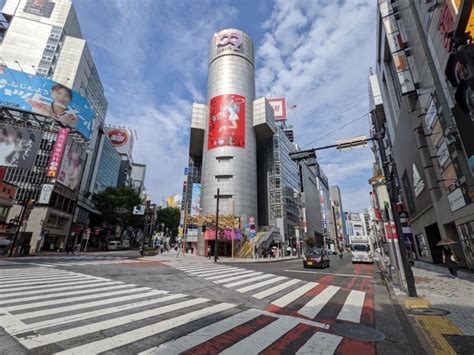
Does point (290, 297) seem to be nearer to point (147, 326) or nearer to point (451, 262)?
point (147, 326)

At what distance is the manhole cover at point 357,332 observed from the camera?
4512 mm

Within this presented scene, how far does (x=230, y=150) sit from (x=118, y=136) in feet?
171

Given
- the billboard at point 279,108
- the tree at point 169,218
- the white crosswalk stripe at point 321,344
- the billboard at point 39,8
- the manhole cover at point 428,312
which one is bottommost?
the white crosswalk stripe at point 321,344

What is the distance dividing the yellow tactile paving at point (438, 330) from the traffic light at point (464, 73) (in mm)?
3844

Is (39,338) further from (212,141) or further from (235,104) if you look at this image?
(235,104)

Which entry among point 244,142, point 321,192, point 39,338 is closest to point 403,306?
point 39,338

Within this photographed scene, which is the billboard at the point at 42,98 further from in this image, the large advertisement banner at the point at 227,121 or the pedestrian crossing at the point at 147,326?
the pedestrian crossing at the point at 147,326

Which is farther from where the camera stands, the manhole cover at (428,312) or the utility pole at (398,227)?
the utility pole at (398,227)

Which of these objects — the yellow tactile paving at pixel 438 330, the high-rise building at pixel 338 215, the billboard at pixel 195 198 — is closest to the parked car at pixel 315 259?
the yellow tactile paving at pixel 438 330

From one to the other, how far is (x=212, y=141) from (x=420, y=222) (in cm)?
3394

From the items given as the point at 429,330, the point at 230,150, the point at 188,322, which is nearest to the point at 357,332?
the point at 429,330

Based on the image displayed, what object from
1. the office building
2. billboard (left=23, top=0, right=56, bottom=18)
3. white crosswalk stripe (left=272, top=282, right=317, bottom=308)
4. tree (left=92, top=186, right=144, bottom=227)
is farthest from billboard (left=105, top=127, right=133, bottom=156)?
white crosswalk stripe (left=272, top=282, right=317, bottom=308)

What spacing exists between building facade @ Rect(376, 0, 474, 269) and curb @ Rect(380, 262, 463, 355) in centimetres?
548

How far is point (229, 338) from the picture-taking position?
13.9 ft
